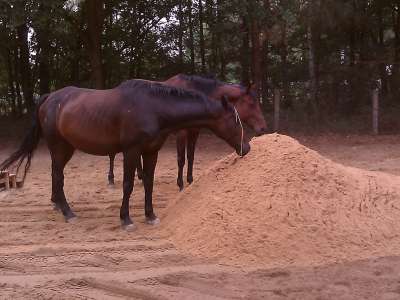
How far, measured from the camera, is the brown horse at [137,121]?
228 inches

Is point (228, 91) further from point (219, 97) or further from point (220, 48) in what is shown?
point (220, 48)

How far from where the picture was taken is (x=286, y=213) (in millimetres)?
5121

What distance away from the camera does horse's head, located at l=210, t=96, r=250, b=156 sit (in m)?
5.95

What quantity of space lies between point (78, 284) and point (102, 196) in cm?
369

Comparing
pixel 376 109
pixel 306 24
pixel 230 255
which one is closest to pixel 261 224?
pixel 230 255

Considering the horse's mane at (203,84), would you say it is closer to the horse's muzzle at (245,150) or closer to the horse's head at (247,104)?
the horse's head at (247,104)

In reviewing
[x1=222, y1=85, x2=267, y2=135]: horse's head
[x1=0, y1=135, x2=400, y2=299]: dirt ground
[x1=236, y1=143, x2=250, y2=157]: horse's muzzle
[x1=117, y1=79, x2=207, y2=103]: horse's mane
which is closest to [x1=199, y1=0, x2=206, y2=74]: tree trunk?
[x1=222, y1=85, x2=267, y2=135]: horse's head

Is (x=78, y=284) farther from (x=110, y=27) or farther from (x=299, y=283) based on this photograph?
(x=110, y=27)

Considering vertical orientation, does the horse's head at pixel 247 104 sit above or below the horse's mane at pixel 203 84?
below

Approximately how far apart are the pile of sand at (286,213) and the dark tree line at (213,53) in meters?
10.4

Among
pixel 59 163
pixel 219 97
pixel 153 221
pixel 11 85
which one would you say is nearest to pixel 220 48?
pixel 11 85

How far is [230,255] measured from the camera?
16.0 ft

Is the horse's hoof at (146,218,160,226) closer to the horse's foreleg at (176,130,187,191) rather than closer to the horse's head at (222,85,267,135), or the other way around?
the horse's foreleg at (176,130,187,191)

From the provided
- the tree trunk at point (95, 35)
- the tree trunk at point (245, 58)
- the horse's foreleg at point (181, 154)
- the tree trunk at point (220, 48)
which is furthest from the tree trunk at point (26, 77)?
the horse's foreleg at point (181, 154)
